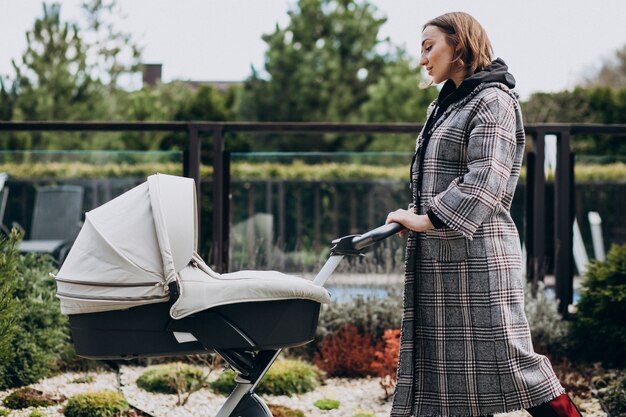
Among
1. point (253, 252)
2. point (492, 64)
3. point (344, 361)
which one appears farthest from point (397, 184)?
point (492, 64)

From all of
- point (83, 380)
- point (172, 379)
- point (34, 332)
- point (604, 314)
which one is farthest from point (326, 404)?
point (604, 314)

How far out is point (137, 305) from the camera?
2.71 metres

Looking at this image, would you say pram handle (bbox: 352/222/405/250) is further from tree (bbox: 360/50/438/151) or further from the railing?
tree (bbox: 360/50/438/151)

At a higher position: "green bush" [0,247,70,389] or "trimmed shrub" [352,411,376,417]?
"green bush" [0,247,70,389]

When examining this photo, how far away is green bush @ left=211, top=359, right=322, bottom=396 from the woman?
1.93 metres

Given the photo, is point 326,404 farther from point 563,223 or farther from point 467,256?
point 563,223

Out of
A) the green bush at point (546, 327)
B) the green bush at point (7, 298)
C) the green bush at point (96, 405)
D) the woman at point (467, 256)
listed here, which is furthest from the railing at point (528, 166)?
the woman at point (467, 256)

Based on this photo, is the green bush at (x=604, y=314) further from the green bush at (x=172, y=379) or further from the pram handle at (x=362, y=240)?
the pram handle at (x=362, y=240)

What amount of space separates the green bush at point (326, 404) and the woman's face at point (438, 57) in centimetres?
220

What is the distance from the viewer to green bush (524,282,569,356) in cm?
553

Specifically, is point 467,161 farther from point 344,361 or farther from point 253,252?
point 253,252

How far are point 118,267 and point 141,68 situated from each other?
16.8 metres

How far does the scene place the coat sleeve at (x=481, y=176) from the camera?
2.81 meters

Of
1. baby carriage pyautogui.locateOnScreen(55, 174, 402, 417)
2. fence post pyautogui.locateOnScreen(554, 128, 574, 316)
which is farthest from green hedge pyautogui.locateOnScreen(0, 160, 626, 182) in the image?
baby carriage pyautogui.locateOnScreen(55, 174, 402, 417)
